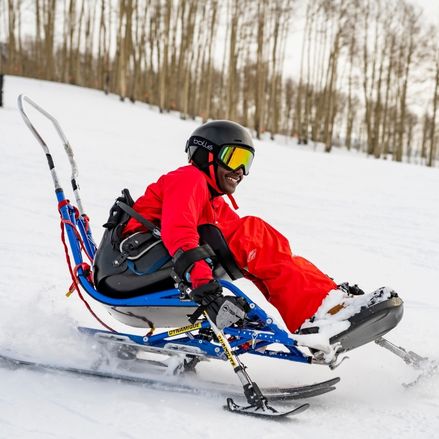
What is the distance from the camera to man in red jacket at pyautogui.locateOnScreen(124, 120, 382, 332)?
2.55 m

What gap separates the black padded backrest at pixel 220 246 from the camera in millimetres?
2666

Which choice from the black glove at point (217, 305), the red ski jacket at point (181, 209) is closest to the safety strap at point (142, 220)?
the red ski jacket at point (181, 209)

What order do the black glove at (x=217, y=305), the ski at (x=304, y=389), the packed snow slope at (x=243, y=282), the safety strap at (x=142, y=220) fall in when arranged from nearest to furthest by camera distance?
A: 1. the packed snow slope at (x=243, y=282)
2. the black glove at (x=217, y=305)
3. the ski at (x=304, y=389)
4. the safety strap at (x=142, y=220)

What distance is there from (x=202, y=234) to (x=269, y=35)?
89.1ft

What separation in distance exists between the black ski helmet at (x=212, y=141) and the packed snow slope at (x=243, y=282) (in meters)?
1.16

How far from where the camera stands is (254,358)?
3.32 meters

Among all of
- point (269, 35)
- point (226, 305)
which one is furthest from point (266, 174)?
point (269, 35)

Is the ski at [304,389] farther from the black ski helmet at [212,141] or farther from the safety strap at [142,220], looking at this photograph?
the black ski helmet at [212,141]

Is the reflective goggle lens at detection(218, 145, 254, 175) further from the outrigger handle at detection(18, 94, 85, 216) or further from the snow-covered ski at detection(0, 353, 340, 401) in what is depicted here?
the snow-covered ski at detection(0, 353, 340, 401)

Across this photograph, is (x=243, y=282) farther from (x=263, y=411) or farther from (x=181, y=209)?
(x=263, y=411)

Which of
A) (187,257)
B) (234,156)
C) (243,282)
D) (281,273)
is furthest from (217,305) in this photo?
(243,282)

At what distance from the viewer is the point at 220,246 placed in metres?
2.67

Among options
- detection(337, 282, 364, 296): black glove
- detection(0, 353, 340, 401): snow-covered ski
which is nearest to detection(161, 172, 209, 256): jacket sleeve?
detection(0, 353, 340, 401): snow-covered ski

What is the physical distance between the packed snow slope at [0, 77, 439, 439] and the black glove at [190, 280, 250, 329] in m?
0.41
